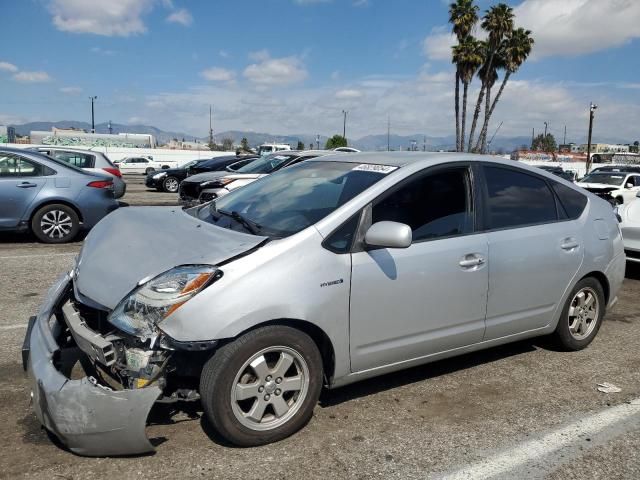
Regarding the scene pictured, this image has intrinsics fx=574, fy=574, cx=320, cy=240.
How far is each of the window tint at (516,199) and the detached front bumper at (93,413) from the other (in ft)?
8.37

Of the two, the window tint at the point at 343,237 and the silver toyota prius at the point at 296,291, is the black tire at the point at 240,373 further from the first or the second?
the window tint at the point at 343,237

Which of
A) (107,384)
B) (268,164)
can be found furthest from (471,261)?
(268,164)

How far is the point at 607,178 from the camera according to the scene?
17688 mm

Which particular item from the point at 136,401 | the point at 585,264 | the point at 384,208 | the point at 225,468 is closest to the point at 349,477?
the point at 225,468

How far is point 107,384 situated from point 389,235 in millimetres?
1687

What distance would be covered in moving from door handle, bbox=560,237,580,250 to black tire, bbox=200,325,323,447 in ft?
7.38

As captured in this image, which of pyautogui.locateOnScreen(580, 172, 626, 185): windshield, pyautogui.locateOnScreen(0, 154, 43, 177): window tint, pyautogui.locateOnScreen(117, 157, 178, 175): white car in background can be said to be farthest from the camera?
pyautogui.locateOnScreen(117, 157, 178, 175): white car in background

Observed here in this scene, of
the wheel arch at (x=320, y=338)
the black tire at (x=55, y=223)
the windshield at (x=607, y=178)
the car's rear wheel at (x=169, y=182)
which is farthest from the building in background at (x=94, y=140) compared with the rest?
the wheel arch at (x=320, y=338)

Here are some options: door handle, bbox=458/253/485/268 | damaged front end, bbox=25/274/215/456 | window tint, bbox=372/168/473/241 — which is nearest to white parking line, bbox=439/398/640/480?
door handle, bbox=458/253/485/268

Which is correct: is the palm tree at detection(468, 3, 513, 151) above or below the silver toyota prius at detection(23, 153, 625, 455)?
above

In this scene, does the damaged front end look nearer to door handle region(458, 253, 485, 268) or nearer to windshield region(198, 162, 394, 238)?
windshield region(198, 162, 394, 238)

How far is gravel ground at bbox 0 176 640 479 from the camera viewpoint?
9.46 feet

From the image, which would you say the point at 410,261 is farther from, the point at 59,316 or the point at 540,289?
the point at 59,316

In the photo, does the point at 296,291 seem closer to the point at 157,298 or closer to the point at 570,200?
the point at 157,298
